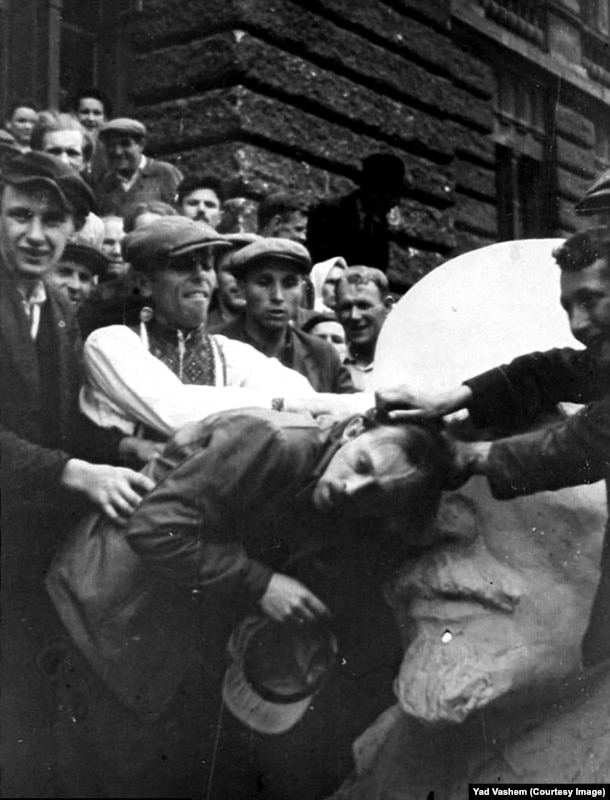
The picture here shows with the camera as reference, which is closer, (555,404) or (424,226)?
(555,404)

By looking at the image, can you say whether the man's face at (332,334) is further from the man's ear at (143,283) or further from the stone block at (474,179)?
the stone block at (474,179)

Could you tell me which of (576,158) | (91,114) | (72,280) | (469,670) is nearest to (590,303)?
(576,158)

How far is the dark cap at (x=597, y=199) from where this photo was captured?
4.54 meters

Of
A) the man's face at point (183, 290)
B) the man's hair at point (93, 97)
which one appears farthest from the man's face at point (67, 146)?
the man's face at point (183, 290)

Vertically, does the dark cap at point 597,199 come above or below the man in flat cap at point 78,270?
above

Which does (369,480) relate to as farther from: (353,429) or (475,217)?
(475,217)

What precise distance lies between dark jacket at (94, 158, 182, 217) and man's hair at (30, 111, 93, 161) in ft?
0.39

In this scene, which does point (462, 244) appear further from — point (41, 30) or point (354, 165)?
point (41, 30)

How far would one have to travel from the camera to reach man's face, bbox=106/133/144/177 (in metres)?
4.73

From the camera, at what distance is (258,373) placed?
457 centimetres

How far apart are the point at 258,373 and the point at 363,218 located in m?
0.67

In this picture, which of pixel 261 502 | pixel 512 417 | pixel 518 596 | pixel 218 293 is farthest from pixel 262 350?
pixel 518 596

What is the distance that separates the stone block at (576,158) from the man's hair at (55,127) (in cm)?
149

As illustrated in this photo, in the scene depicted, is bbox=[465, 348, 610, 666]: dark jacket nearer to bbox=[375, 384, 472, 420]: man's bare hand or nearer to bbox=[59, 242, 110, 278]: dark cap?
bbox=[375, 384, 472, 420]: man's bare hand
